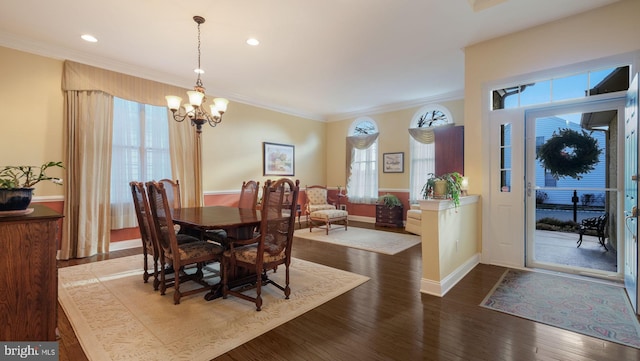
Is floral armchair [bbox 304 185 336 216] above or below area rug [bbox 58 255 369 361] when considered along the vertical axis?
above

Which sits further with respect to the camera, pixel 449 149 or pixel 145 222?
pixel 449 149

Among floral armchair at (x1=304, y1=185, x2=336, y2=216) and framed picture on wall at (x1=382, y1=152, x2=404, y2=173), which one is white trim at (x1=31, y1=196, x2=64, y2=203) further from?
framed picture on wall at (x1=382, y1=152, x2=404, y2=173)

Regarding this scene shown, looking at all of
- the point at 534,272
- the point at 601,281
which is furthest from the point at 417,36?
the point at 601,281

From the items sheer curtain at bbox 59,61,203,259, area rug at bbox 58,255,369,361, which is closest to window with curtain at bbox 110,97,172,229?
sheer curtain at bbox 59,61,203,259

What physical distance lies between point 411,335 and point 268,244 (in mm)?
1417

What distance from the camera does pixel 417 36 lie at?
3555 mm

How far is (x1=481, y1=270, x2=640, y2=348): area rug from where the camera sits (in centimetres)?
216

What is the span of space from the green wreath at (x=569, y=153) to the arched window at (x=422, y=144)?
2736mm

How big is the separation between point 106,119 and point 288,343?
439cm

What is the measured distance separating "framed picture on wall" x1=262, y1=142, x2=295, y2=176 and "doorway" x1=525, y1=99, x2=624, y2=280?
196 inches

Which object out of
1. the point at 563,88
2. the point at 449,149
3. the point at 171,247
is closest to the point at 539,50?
the point at 563,88

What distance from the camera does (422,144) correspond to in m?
6.54

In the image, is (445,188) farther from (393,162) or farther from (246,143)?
(246,143)

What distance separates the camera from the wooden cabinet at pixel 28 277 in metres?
1.45
